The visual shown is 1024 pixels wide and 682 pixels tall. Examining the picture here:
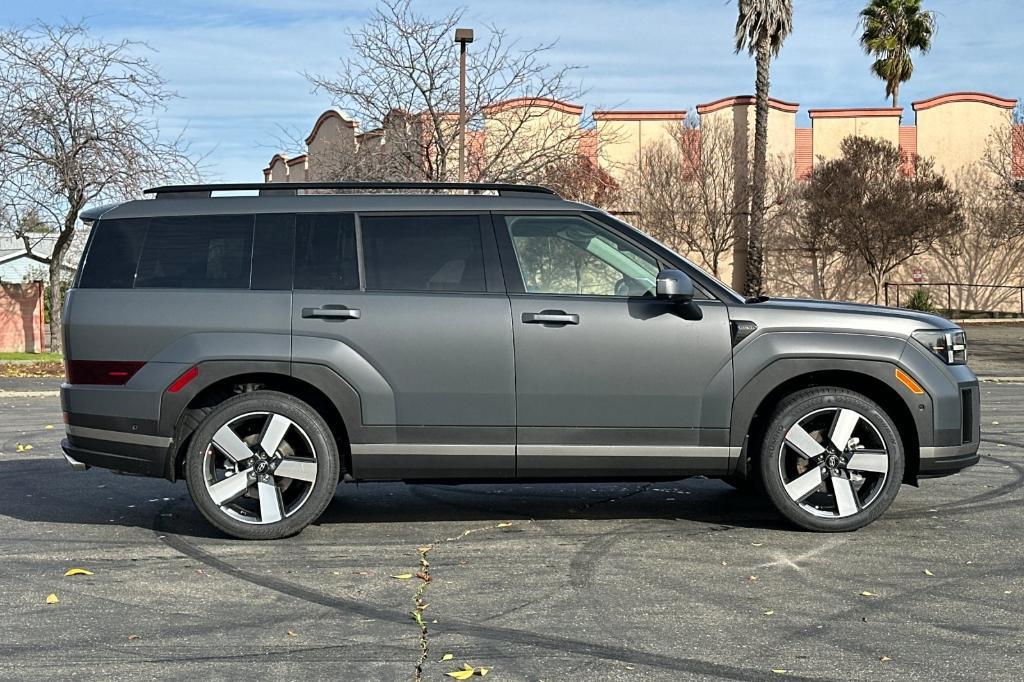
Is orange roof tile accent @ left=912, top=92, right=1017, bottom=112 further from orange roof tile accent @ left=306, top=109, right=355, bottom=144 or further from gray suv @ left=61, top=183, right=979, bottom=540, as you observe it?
gray suv @ left=61, top=183, right=979, bottom=540

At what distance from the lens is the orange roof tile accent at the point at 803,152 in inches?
1700

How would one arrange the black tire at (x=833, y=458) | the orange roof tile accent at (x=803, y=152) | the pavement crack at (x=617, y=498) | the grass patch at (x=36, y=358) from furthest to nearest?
the orange roof tile accent at (x=803, y=152)
the grass patch at (x=36, y=358)
the pavement crack at (x=617, y=498)
the black tire at (x=833, y=458)

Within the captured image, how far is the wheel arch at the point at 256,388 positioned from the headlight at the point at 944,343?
10.5 ft

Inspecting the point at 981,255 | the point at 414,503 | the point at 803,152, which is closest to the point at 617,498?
the point at 414,503

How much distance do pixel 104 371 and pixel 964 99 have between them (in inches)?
1649

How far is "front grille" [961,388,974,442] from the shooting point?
22.9 ft

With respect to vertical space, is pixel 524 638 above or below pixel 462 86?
below

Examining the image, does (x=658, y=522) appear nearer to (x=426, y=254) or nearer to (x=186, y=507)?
(x=426, y=254)

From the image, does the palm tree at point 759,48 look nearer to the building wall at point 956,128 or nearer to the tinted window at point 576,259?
the building wall at point 956,128

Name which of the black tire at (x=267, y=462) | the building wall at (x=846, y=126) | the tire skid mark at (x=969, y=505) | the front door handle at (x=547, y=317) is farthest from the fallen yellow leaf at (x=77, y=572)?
the building wall at (x=846, y=126)

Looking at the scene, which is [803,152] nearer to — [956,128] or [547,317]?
[956,128]

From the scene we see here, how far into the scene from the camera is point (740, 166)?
4212cm

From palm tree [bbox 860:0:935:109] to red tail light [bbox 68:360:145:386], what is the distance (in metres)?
50.4

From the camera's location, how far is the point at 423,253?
6.93 meters
